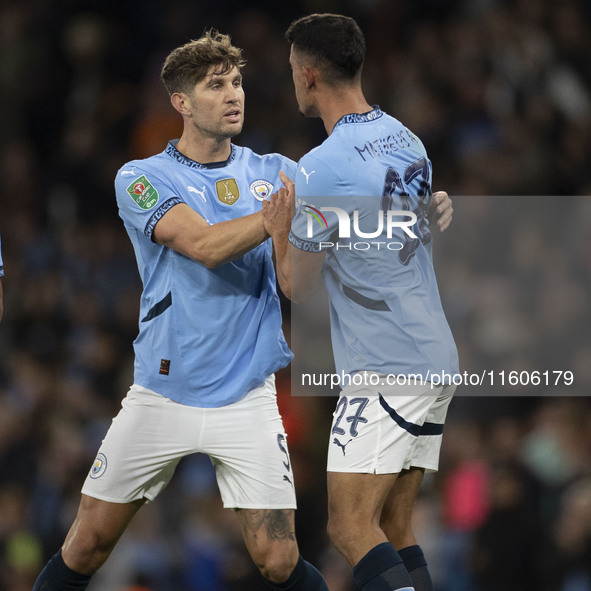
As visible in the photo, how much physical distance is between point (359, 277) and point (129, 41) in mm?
6287

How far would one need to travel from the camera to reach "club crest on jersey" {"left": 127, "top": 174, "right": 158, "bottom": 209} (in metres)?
4.46

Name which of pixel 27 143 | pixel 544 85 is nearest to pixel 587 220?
pixel 544 85

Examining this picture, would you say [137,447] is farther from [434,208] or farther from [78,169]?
[78,169]

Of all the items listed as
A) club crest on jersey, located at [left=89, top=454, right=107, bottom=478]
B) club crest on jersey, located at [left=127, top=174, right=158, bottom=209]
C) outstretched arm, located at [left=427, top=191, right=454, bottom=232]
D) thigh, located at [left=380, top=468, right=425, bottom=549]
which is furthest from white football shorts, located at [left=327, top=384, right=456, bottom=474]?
club crest on jersey, located at [left=127, top=174, right=158, bottom=209]

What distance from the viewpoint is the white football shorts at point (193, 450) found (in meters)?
4.42

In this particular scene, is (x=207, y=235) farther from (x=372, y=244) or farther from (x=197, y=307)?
(x=372, y=244)

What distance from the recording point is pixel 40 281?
865cm

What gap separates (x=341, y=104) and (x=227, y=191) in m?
0.70

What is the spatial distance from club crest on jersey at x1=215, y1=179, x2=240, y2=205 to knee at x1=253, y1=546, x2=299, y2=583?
1.49 metres

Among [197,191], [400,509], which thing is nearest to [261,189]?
[197,191]

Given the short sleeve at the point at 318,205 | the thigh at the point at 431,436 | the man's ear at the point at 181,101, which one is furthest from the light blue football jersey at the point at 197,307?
the thigh at the point at 431,436

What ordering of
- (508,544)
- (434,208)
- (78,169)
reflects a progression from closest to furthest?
(434,208) < (508,544) < (78,169)

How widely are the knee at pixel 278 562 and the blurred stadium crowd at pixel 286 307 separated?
223 centimetres

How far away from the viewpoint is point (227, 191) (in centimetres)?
461
